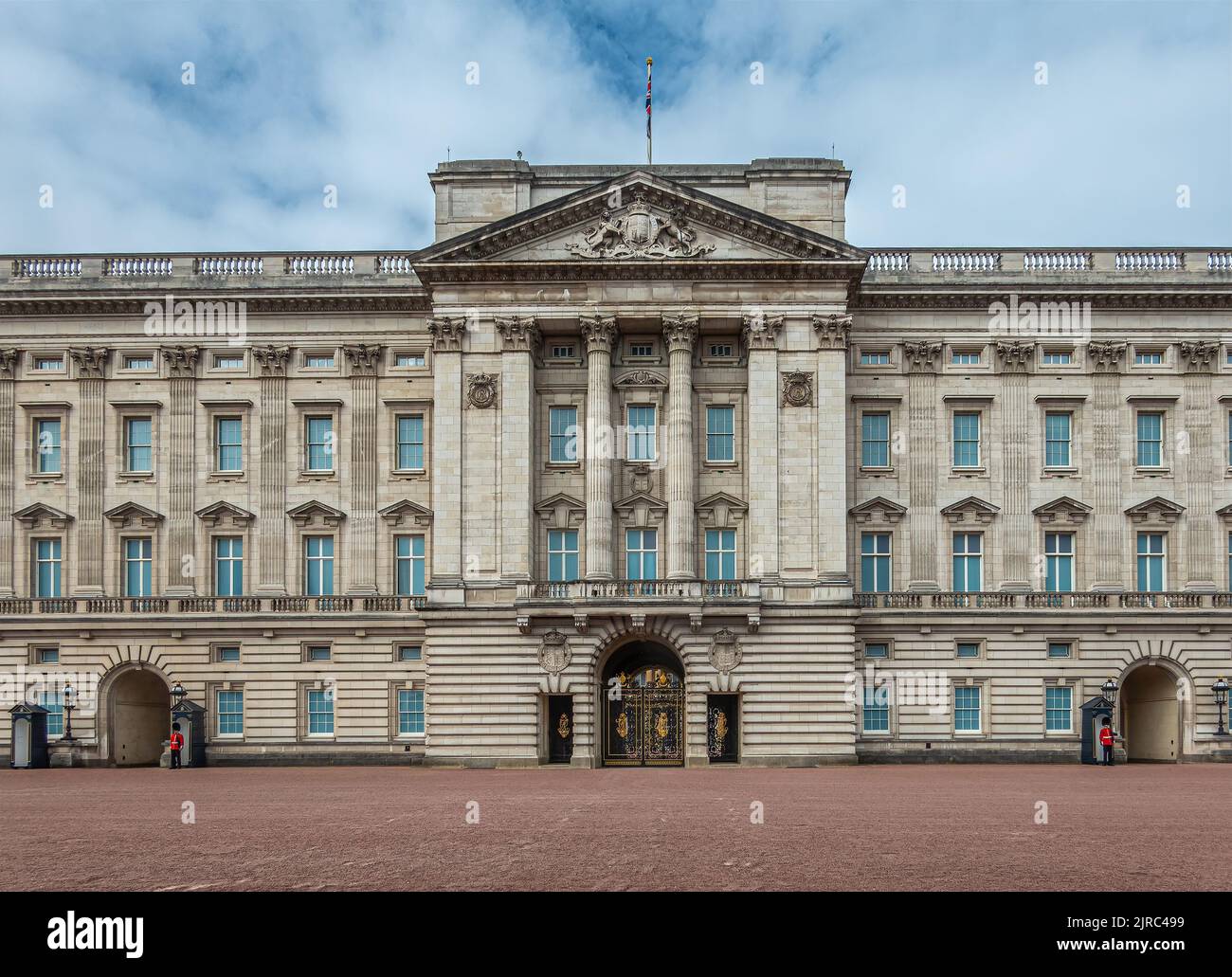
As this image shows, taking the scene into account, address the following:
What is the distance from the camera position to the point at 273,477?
169 feet

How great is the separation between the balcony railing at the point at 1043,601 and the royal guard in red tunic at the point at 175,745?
26856mm

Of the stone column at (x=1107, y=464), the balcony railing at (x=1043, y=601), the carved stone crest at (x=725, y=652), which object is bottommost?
the carved stone crest at (x=725, y=652)

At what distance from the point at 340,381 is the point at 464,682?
1396 centimetres

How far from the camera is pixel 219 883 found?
17.7 meters

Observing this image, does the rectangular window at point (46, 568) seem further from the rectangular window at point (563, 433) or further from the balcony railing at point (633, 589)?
the rectangular window at point (563, 433)

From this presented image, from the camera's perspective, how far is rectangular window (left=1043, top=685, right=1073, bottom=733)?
1951 inches

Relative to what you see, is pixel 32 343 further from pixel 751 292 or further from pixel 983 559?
pixel 983 559

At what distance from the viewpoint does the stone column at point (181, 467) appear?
51.2 meters

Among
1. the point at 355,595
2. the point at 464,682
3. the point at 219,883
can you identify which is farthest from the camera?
the point at 355,595

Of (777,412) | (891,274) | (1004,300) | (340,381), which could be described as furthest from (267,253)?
(1004,300)

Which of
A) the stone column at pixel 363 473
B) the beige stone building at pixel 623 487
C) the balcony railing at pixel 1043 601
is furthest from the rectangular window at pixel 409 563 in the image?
the balcony railing at pixel 1043 601

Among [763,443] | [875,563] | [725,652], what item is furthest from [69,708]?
[875,563]

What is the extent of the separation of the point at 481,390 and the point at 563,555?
715 centimetres

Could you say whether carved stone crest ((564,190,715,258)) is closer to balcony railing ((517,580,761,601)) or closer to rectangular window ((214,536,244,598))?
balcony railing ((517,580,761,601))
